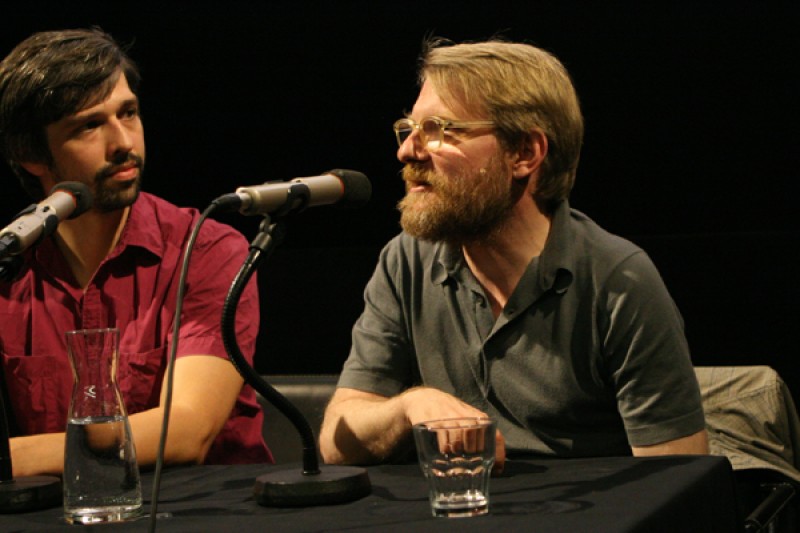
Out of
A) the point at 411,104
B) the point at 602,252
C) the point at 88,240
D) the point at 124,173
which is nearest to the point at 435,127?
A: the point at 602,252

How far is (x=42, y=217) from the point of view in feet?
5.03

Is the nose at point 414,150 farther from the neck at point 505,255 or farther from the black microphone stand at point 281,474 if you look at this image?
the black microphone stand at point 281,474

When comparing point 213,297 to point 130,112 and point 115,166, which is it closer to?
point 115,166

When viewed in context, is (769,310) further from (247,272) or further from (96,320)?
(247,272)

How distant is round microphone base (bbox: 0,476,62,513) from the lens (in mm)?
1609

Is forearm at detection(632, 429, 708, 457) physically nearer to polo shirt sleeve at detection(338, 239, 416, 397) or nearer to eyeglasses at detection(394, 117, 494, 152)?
polo shirt sleeve at detection(338, 239, 416, 397)

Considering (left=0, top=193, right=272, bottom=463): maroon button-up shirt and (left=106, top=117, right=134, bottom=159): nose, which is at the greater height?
(left=106, top=117, right=134, bottom=159): nose

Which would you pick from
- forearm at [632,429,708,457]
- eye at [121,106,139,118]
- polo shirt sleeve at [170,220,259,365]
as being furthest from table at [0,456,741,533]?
eye at [121,106,139,118]

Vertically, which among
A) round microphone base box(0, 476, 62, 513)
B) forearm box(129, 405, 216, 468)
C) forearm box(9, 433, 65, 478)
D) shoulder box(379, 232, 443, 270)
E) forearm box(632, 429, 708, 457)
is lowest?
forearm box(632, 429, 708, 457)

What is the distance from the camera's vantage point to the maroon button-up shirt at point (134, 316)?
7.62 feet

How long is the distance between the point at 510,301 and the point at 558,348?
12 cm

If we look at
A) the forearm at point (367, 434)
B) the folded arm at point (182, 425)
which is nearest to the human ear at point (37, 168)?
the folded arm at point (182, 425)

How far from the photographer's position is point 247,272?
1.47m

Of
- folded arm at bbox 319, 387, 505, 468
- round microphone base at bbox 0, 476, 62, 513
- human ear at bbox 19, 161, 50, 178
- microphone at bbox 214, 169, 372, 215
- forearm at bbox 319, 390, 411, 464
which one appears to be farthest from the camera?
human ear at bbox 19, 161, 50, 178
